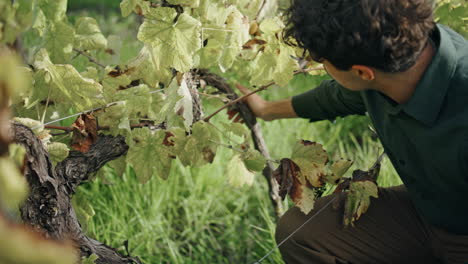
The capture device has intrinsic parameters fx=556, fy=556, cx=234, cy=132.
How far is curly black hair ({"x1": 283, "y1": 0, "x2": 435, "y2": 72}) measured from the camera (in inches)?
51.8

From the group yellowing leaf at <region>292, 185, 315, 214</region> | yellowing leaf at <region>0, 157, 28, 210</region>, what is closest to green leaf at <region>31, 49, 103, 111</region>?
yellowing leaf at <region>292, 185, 315, 214</region>

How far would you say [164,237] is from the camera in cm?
233

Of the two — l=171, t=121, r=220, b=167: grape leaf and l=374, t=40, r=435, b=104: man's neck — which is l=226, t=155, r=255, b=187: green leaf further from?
l=374, t=40, r=435, b=104: man's neck

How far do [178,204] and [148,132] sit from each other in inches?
43.4

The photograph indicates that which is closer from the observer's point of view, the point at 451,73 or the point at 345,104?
the point at 451,73

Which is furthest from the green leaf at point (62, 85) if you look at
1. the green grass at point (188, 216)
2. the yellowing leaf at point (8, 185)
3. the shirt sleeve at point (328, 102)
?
the yellowing leaf at point (8, 185)

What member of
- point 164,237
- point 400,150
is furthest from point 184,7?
point 164,237

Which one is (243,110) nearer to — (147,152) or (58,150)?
(147,152)

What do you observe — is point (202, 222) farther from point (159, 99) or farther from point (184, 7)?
point (184, 7)

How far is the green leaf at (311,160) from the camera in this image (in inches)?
61.7

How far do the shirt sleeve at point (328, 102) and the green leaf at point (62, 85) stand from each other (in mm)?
741

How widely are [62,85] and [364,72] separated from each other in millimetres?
781

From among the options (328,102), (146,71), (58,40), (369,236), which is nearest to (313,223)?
(369,236)

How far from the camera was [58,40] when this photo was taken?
5.49ft
